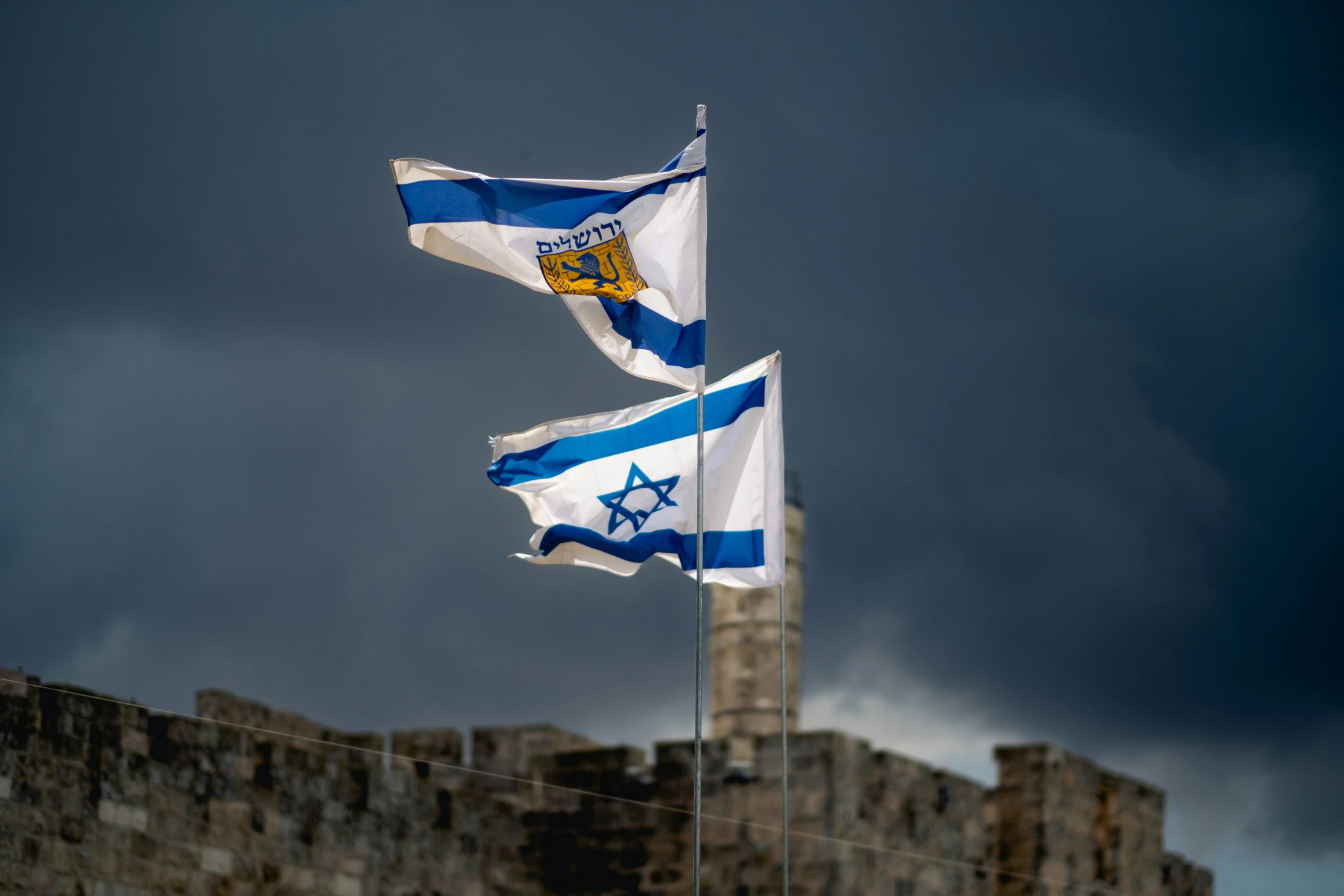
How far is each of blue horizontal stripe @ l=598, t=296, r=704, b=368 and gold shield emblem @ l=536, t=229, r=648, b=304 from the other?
0.05 meters

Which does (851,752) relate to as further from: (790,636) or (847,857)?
(790,636)

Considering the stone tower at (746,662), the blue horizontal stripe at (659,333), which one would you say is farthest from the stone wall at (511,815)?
the stone tower at (746,662)

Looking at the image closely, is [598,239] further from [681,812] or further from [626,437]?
[681,812]

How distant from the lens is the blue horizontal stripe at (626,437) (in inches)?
365

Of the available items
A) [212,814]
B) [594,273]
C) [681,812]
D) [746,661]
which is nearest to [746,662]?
[746,661]

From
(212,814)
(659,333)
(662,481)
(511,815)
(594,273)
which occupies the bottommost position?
(212,814)

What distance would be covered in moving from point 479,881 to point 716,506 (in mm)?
A: 4886

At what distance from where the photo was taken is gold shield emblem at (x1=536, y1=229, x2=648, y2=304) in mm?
8945

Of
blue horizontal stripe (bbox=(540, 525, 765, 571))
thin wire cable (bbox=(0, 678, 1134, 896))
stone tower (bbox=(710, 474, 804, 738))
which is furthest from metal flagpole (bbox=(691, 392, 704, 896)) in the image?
stone tower (bbox=(710, 474, 804, 738))

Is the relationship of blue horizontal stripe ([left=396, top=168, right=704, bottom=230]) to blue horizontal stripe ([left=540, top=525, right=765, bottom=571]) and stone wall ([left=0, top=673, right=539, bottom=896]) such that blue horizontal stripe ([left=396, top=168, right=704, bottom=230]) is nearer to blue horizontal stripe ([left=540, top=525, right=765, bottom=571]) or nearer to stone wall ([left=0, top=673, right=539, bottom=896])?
blue horizontal stripe ([left=540, top=525, right=765, bottom=571])

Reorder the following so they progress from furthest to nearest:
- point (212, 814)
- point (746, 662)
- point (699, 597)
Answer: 1. point (746, 662)
2. point (212, 814)
3. point (699, 597)

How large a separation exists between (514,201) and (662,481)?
1.50 metres

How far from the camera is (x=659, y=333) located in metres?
8.86

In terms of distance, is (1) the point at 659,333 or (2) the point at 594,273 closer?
(1) the point at 659,333
